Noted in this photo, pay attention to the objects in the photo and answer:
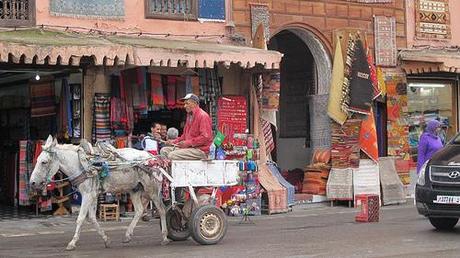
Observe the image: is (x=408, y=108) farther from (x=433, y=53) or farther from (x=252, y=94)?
(x=252, y=94)

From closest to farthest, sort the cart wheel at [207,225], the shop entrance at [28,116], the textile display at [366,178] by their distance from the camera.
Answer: the cart wheel at [207,225], the shop entrance at [28,116], the textile display at [366,178]

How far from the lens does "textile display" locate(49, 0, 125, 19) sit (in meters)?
13.3

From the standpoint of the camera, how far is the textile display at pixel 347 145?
16328mm

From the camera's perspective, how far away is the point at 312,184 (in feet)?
55.5

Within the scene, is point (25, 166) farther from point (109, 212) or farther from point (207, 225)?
point (207, 225)

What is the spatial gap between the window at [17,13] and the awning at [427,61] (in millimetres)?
9372

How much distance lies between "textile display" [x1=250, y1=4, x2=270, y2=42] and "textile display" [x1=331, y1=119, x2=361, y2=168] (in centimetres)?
275

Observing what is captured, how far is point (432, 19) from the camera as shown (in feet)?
63.6

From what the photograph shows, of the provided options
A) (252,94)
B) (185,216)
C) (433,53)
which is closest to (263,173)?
(252,94)

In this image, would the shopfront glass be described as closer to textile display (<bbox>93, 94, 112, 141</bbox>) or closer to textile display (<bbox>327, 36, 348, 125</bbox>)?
textile display (<bbox>327, 36, 348, 125</bbox>)

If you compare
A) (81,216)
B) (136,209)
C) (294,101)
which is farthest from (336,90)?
(81,216)

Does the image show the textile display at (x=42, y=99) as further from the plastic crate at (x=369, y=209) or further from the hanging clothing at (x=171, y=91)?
the plastic crate at (x=369, y=209)

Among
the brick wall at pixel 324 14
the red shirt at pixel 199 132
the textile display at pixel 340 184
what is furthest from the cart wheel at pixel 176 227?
the textile display at pixel 340 184

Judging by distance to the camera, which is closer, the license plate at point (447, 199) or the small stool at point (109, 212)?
the license plate at point (447, 199)
